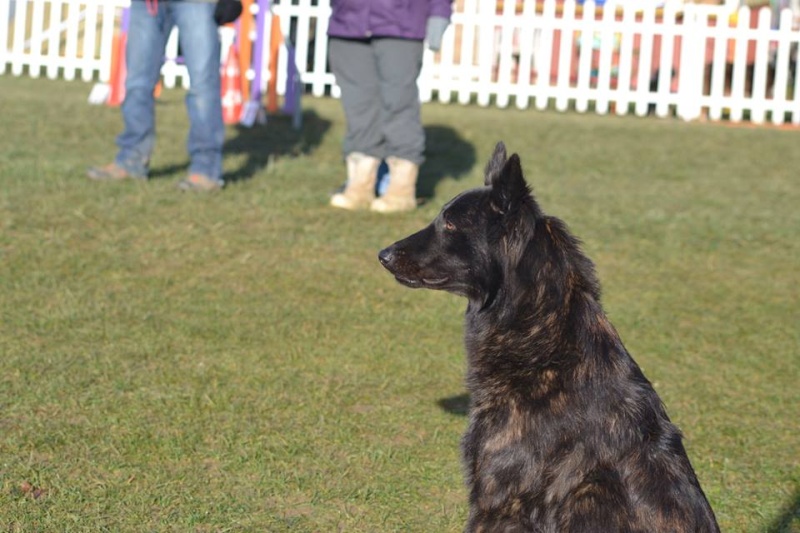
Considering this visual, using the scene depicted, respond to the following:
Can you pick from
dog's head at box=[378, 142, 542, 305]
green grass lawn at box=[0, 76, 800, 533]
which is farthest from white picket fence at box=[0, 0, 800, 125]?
dog's head at box=[378, 142, 542, 305]

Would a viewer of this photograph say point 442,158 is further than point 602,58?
No

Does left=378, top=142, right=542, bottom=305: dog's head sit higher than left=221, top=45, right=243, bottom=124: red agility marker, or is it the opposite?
left=221, top=45, right=243, bottom=124: red agility marker

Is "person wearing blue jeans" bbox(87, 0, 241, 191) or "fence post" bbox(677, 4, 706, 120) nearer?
"person wearing blue jeans" bbox(87, 0, 241, 191)

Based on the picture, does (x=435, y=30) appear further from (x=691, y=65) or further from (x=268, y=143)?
(x=691, y=65)

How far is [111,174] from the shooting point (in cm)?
859

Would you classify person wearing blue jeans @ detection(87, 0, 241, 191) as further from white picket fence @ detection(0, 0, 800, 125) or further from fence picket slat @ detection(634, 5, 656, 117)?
fence picket slat @ detection(634, 5, 656, 117)

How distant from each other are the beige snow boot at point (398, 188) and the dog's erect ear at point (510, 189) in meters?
5.00

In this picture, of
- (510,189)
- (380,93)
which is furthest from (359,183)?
(510,189)

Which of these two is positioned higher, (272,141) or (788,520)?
(272,141)

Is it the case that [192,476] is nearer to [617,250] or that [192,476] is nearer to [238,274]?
[238,274]

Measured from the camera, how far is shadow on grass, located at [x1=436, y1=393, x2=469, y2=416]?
4.99 m

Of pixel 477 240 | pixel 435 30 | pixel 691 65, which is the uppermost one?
pixel 691 65

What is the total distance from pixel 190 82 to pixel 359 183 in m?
1.49

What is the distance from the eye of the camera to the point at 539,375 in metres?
3.18
